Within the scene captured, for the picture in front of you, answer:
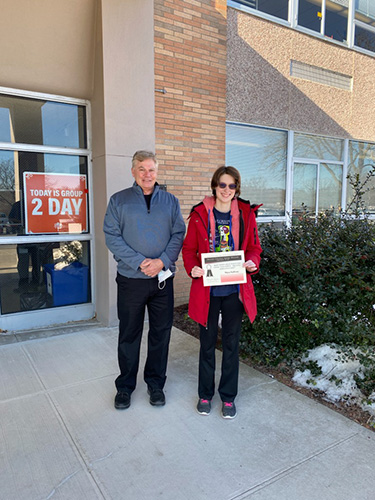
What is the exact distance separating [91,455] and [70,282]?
2.87 metres

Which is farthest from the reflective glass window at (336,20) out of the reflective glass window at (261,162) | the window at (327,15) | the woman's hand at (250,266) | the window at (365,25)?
the woman's hand at (250,266)

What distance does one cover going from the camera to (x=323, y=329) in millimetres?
3443

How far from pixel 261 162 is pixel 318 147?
5.69 feet

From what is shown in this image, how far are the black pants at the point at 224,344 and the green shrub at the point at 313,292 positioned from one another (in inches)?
33.4

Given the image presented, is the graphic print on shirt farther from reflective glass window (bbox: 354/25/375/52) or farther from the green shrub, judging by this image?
reflective glass window (bbox: 354/25/375/52)

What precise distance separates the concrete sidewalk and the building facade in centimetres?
164

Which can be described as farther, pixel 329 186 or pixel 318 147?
pixel 329 186

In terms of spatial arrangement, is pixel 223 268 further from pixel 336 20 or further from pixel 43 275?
pixel 336 20

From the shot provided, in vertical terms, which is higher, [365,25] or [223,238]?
[365,25]

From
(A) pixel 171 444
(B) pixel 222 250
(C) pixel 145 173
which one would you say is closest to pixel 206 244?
(B) pixel 222 250

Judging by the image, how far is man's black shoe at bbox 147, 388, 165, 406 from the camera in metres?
2.94

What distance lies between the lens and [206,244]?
269 cm

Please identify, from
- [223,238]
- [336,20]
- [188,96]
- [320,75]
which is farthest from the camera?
[336,20]

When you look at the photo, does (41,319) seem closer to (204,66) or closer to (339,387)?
(339,387)
